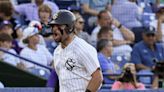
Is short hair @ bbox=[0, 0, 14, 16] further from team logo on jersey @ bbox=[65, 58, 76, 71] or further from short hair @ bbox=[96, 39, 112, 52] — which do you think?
team logo on jersey @ bbox=[65, 58, 76, 71]

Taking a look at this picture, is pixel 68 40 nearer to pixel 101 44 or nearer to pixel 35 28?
pixel 101 44

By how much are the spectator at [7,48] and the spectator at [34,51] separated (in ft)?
0.48

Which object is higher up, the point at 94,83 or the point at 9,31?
the point at 94,83

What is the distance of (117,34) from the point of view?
10977mm

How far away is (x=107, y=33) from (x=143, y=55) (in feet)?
2.35

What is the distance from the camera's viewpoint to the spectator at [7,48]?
9.57m

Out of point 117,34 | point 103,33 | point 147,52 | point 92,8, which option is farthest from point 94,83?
point 92,8

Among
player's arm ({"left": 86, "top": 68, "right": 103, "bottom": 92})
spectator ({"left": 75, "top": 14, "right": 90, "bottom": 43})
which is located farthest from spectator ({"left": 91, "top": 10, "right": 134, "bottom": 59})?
player's arm ({"left": 86, "top": 68, "right": 103, "bottom": 92})

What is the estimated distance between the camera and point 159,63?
927 centimetres

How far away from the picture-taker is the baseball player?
5.52 metres

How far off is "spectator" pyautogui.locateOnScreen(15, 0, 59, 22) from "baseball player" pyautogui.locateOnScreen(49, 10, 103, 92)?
530 centimetres

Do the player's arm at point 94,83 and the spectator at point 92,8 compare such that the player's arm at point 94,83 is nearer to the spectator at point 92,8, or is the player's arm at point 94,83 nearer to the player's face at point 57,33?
Answer: the player's face at point 57,33

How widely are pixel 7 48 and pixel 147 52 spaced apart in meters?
2.39

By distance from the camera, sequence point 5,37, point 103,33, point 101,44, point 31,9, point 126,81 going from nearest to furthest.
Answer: point 126,81, point 5,37, point 101,44, point 103,33, point 31,9
